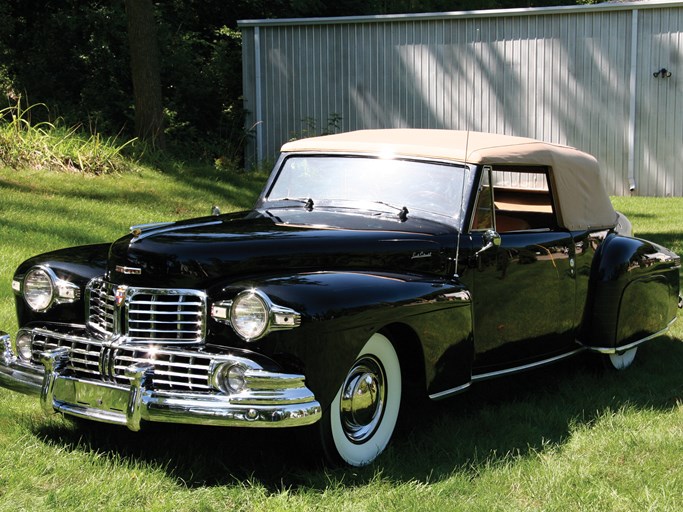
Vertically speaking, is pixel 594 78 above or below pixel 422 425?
above

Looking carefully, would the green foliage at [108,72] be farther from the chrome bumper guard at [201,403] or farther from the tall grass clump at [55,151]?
the chrome bumper guard at [201,403]

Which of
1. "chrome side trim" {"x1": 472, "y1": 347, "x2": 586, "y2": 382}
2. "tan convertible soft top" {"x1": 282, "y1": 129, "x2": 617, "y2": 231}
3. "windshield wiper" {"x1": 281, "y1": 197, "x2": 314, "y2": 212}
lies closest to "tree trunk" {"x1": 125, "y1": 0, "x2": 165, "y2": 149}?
"tan convertible soft top" {"x1": 282, "y1": 129, "x2": 617, "y2": 231}

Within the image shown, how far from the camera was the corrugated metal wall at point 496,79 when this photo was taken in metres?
15.9

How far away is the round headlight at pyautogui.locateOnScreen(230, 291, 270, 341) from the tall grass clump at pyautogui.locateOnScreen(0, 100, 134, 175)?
8598 mm

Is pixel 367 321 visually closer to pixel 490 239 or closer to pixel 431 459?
pixel 431 459

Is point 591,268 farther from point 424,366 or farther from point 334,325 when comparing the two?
point 334,325

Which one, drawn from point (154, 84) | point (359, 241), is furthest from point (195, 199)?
point (359, 241)

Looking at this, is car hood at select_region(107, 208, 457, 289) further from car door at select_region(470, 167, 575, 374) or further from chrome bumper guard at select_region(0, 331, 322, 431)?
chrome bumper guard at select_region(0, 331, 322, 431)

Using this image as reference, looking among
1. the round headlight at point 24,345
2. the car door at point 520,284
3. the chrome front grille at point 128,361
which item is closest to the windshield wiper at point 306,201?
the car door at point 520,284

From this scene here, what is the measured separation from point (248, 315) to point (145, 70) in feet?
35.8

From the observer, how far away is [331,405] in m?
3.87

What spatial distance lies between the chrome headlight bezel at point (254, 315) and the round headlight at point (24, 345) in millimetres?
1154

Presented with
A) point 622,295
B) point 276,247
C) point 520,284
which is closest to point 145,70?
point 622,295

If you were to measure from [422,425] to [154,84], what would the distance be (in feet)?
34.2
